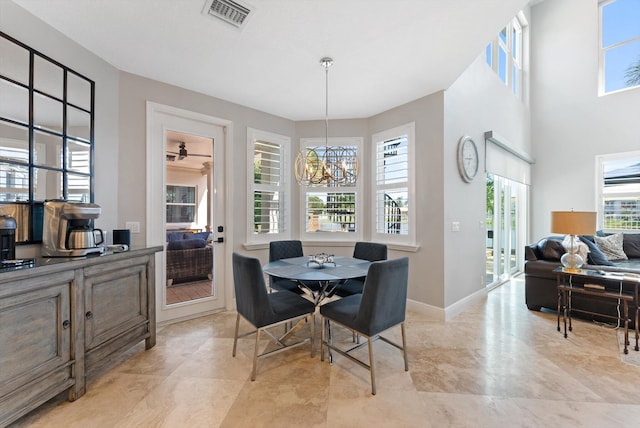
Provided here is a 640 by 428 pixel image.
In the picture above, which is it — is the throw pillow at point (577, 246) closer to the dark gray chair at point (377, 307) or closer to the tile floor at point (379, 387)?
the tile floor at point (379, 387)

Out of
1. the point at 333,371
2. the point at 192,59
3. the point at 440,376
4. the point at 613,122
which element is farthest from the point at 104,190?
the point at 613,122

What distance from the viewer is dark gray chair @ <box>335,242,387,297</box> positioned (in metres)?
2.89

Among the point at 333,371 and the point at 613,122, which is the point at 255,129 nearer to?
the point at 333,371

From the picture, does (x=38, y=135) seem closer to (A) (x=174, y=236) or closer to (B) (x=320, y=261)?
(A) (x=174, y=236)

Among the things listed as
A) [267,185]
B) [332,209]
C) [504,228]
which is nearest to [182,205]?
[267,185]

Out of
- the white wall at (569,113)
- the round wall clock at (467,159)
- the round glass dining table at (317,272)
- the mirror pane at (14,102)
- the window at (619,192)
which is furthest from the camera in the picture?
the white wall at (569,113)

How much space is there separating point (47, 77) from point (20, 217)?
1.05 meters

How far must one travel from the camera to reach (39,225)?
2.02 metres

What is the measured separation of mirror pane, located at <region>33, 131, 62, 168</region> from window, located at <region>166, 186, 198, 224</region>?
1.00 m

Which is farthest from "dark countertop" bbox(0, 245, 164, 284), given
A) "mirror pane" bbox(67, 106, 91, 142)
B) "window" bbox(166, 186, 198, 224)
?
"mirror pane" bbox(67, 106, 91, 142)

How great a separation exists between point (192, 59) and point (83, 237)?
1.75m

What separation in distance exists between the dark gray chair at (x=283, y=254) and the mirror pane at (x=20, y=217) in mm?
1960

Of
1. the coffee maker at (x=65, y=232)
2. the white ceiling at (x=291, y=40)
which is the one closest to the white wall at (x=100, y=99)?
the white ceiling at (x=291, y=40)

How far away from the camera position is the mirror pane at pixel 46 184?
6.57 feet
